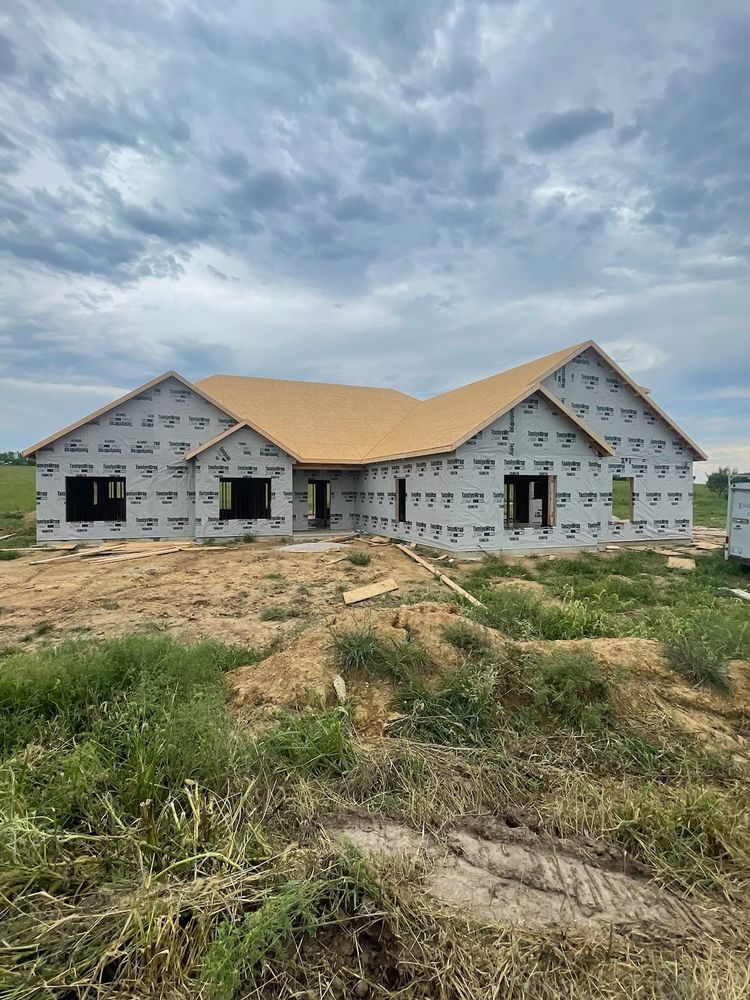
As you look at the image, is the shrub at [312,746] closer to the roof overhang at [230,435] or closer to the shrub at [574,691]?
the shrub at [574,691]

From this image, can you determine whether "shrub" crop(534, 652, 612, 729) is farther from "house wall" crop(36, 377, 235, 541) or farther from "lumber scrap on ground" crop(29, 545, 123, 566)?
"house wall" crop(36, 377, 235, 541)

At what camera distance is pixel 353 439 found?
22.8 m

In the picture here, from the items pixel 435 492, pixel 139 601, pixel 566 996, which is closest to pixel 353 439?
pixel 435 492

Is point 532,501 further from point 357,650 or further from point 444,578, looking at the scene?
point 357,650

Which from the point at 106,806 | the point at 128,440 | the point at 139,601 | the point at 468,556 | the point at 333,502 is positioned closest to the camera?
the point at 106,806

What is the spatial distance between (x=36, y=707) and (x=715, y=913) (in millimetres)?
4802

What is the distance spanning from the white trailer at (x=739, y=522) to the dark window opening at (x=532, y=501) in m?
4.63

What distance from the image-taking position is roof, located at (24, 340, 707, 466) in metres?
16.3

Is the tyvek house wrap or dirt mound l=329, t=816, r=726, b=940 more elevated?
the tyvek house wrap

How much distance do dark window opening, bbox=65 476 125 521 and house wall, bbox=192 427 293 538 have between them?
10.6 feet

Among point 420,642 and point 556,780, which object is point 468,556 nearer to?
point 420,642

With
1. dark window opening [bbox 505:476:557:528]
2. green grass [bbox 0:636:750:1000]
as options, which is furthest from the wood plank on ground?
green grass [bbox 0:636:750:1000]

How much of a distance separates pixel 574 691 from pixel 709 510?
32349mm

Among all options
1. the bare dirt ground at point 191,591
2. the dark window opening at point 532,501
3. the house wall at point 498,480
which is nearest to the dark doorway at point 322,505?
the house wall at point 498,480
